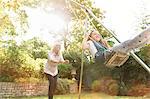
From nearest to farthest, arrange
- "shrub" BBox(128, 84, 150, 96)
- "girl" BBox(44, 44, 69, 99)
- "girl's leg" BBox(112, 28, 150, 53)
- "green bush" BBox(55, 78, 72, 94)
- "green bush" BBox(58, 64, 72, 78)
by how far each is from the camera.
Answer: "girl's leg" BBox(112, 28, 150, 53)
"girl" BBox(44, 44, 69, 99)
"green bush" BBox(55, 78, 72, 94)
"shrub" BBox(128, 84, 150, 96)
"green bush" BBox(58, 64, 72, 78)

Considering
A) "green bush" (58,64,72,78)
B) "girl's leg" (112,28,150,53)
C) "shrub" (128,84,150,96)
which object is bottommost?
"shrub" (128,84,150,96)

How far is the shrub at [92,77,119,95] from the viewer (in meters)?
13.0

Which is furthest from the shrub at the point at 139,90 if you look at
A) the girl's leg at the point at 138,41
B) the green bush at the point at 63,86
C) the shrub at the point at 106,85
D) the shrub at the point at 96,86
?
the girl's leg at the point at 138,41

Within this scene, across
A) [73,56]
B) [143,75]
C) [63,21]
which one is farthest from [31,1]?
[143,75]

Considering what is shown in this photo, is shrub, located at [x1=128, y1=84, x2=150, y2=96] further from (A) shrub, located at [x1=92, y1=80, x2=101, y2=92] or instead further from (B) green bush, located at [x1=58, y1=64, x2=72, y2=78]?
(B) green bush, located at [x1=58, y1=64, x2=72, y2=78]

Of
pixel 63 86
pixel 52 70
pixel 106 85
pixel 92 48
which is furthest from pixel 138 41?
pixel 106 85

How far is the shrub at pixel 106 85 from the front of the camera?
42.6 ft

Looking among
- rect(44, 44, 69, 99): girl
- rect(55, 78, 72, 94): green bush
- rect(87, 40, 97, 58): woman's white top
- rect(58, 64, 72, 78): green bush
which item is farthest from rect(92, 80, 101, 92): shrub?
rect(87, 40, 97, 58): woman's white top

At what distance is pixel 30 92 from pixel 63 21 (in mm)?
5533

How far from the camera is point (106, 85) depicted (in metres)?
13.4

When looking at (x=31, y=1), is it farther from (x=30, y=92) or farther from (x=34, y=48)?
(x=30, y=92)

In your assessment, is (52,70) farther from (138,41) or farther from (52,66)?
(138,41)

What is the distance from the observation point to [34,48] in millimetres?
13695

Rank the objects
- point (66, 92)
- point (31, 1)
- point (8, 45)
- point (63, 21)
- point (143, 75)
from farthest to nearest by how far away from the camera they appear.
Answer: point (63, 21) < point (31, 1) < point (143, 75) < point (66, 92) < point (8, 45)
